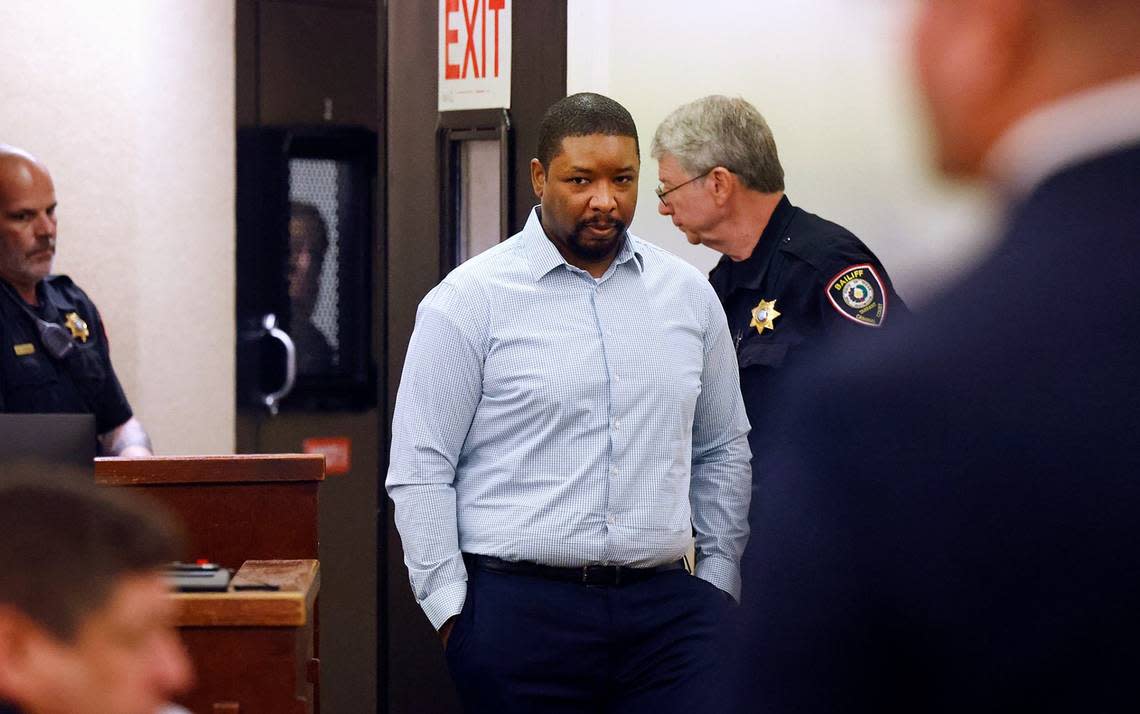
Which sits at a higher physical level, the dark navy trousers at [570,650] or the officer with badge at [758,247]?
the officer with badge at [758,247]

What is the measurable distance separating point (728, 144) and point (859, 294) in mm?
455

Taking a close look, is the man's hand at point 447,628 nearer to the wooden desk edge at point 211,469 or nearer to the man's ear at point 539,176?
the wooden desk edge at point 211,469

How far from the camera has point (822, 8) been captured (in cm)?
318

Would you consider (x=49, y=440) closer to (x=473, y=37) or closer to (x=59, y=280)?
(x=59, y=280)

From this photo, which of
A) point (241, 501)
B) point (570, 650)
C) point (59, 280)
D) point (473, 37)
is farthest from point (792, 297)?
point (59, 280)

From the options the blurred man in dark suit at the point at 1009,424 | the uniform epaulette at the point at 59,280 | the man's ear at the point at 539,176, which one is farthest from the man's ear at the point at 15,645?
the uniform epaulette at the point at 59,280

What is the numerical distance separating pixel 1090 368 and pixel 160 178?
171 inches

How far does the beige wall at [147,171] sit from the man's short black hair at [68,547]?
3.14m

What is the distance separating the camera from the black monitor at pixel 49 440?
2.27 meters

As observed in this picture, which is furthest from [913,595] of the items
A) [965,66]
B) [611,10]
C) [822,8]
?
[611,10]

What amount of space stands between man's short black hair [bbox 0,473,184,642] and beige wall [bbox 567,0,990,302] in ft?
6.15

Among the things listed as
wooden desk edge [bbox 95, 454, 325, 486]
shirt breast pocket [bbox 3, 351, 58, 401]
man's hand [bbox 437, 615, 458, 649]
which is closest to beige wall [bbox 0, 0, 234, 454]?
shirt breast pocket [bbox 3, 351, 58, 401]

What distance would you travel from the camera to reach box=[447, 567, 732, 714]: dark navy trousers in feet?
7.75

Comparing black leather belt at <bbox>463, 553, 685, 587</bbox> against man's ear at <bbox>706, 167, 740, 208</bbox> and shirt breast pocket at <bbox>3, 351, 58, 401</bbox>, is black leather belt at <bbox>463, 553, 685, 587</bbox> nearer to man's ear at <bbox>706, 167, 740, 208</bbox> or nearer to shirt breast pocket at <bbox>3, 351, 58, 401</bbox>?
man's ear at <bbox>706, 167, 740, 208</bbox>
